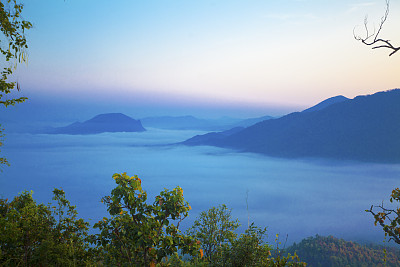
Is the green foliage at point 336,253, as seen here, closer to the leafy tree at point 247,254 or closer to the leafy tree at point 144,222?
the leafy tree at point 247,254

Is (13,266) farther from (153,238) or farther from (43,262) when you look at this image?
(153,238)

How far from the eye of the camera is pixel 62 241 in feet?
30.1

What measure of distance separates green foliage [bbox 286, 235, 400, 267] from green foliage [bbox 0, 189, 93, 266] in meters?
89.8

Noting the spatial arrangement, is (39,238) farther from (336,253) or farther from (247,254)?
(336,253)

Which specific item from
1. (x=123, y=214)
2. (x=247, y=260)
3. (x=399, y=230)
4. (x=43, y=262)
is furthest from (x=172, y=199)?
(x=399, y=230)

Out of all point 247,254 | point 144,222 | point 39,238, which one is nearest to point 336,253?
point 247,254

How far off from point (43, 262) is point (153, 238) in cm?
446

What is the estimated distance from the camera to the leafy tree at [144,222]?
18.8 feet

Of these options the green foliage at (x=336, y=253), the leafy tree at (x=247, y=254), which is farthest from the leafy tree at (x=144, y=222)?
the green foliage at (x=336, y=253)

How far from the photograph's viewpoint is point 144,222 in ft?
19.7

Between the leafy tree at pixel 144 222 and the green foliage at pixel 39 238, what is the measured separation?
5.68ft

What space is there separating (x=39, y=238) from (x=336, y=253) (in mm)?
108929

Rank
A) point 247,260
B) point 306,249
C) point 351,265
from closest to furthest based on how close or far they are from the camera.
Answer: point 247,260
point 351,265
point 306,249

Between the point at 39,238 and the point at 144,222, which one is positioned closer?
the point at 144,222
